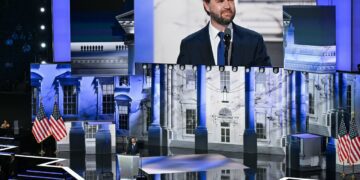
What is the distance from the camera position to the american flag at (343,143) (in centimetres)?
2794

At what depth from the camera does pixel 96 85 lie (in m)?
34.9

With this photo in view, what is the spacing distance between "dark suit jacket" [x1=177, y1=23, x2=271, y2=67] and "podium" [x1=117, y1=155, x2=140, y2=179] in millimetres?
9021

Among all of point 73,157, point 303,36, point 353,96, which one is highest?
→ point 303,36

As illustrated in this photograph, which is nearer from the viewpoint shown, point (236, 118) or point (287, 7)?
point (287, 7)

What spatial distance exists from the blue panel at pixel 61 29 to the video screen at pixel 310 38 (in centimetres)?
1076

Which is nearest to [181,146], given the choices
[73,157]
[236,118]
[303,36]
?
[236,118]

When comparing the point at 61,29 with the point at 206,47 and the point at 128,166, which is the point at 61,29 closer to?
the point at 206,47

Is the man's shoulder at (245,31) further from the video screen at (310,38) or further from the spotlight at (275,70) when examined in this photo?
the spotlight at (275,70)

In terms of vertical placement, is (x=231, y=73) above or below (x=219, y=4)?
below

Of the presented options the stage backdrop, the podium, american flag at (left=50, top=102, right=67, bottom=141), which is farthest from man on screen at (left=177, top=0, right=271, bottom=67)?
the podium

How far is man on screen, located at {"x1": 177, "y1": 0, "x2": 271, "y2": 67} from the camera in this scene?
32125 mm

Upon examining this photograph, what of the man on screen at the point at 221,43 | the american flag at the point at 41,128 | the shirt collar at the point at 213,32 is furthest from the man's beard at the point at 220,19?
the american flag at the point at 41,128

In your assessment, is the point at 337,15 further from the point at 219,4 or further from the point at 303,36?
the point at 219,4

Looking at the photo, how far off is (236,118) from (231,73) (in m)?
2.17
